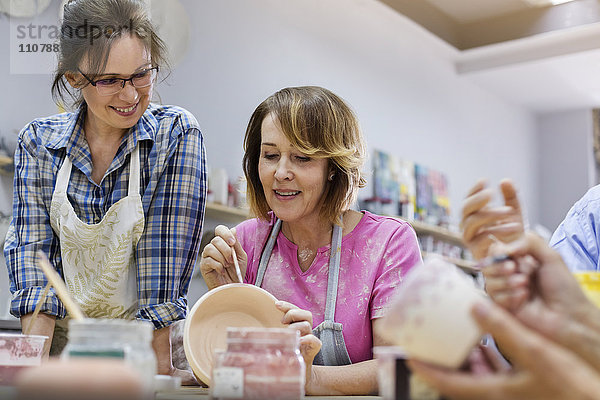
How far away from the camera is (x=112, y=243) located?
65.9 inches

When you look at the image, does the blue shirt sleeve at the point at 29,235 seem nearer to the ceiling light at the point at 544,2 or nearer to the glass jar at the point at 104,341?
the glass jar at the point at 104,341

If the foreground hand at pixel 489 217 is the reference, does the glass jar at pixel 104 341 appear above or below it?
below

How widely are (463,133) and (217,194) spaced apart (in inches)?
124

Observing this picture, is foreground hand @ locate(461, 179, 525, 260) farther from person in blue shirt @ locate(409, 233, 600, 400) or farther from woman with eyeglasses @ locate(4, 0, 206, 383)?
woman with eyeglasses @ locate(4, 0, 206, 383)

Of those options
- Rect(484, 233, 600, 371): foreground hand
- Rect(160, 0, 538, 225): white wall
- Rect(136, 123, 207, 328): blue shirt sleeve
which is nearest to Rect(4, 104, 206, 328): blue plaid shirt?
Rect(136, 123, 207, 328): blue shirt sleeve

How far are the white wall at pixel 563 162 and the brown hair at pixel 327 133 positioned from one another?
17.8 feet

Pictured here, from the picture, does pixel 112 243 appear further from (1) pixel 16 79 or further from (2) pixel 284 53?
(2) pixel 284 53

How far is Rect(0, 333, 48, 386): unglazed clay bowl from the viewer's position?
1.03 m

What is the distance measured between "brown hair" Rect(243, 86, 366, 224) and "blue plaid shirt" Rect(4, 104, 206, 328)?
240 millimetres

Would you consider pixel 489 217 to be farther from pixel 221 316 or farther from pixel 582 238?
pixel 582 238

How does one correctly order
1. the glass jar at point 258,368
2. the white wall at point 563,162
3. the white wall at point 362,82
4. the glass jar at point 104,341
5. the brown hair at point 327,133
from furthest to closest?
1. the white wall at point 563,162
2. the white wall at point 362,82
3. the brown hair at point 327,133
4. the glass jar at point 258,368
5. the glass jar at point 104,341

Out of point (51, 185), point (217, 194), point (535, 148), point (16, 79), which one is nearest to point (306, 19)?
point (217, 194)

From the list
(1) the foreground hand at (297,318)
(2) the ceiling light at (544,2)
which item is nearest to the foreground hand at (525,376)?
(1) the foreground hand at (297,318)

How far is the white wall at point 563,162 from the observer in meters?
6.64
